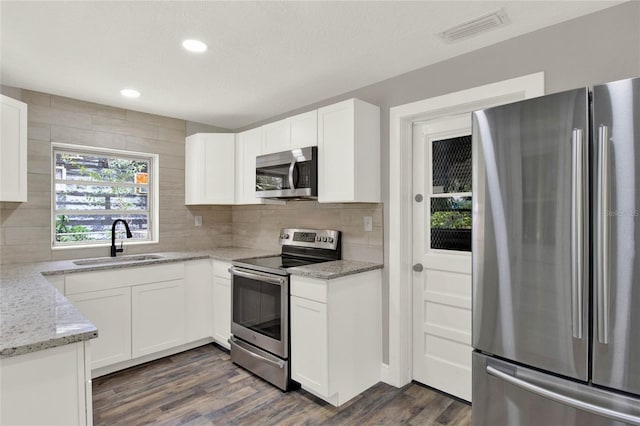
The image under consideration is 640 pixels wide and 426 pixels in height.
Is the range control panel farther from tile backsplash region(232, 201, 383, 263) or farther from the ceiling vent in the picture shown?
the ceiling vent

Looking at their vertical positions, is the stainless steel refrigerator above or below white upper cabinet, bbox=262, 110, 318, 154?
below

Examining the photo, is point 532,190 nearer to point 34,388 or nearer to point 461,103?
point 461,103

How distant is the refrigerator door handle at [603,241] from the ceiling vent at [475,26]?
974 millimetres

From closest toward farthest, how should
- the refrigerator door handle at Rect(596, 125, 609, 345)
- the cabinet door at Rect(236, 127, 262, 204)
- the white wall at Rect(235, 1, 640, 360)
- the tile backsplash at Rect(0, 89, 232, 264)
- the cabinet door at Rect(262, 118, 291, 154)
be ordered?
the refrigerator door handle at Rect(596, 125, 609, 345)
the white wall at Rect(235, 1, 640, 360)
the tile backsplash at Rect(0, 89, 232, 264)
the cabinet door at Rect(262, 118, 291, 154)
the cabinet door at Rect(236, 127, 262, 204)

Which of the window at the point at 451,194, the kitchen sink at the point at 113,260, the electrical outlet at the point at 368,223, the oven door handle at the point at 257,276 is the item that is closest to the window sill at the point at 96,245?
the kitchen sink at the point at 113,260

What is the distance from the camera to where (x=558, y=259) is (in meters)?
1.37

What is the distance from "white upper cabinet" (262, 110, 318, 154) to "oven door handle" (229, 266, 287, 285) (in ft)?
3.64

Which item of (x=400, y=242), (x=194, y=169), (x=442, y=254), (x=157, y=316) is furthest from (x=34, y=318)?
(x=194, y=169)

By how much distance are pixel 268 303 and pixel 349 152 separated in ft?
4.34

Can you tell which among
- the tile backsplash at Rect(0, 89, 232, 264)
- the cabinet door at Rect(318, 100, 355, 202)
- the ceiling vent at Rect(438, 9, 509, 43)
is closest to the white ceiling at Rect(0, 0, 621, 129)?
the ceiling vent at Rect(438, 9, 509, 43)

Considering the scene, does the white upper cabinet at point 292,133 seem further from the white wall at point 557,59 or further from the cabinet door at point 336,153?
the white wall at point 557,59

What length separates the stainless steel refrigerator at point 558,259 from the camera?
4.05 ft

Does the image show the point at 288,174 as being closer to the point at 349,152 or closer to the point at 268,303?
the point at 349,152

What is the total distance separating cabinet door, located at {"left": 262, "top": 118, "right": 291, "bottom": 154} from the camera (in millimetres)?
3129
